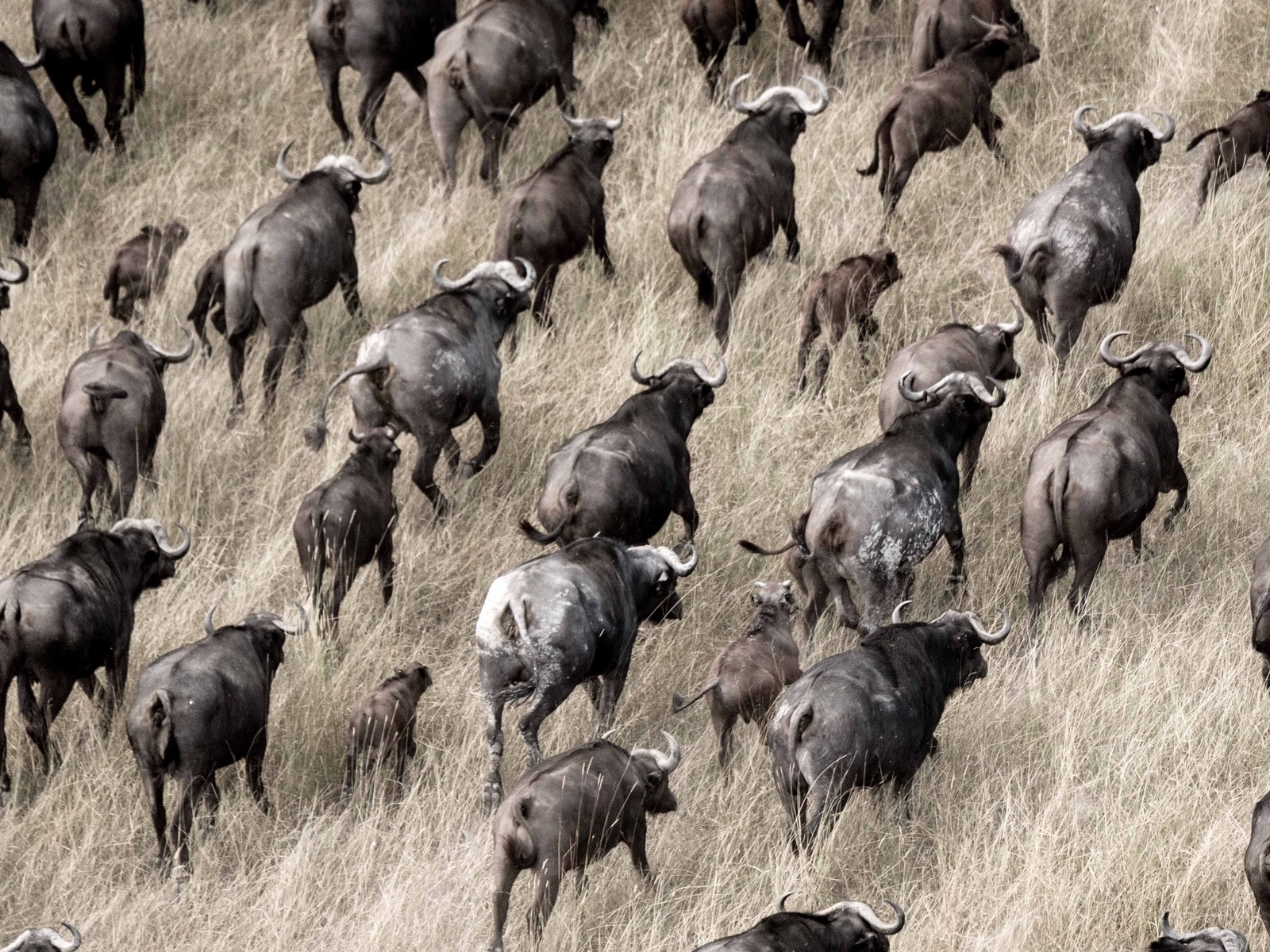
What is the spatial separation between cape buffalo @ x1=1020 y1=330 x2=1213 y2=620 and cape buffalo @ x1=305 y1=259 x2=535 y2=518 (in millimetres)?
2685

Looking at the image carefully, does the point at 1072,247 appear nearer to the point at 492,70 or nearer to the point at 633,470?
the point at 633,470

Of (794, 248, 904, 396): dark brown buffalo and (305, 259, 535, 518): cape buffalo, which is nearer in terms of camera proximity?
(305, 259, 535, 518): cape buffalo

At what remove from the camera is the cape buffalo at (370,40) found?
1216 cm

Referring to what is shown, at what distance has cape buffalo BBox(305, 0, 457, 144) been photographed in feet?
39.9

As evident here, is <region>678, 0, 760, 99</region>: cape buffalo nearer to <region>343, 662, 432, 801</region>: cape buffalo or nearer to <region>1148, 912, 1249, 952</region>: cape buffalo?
<region>343, 662, 432, 801</region>: cape buffalo

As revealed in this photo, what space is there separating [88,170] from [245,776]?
609cm

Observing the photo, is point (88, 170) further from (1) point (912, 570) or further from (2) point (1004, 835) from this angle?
(2) point (1004, 835)

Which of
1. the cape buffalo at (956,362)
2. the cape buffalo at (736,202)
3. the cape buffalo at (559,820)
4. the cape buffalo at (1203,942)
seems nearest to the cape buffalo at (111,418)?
the cape buffalo at (736,202)

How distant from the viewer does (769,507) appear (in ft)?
31.7

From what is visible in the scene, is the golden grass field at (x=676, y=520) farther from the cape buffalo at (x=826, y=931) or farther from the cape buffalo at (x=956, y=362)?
the cape buffalo at (x=826, y=931)

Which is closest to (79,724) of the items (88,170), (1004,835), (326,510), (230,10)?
(326,510)

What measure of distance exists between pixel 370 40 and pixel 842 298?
3.86 metres

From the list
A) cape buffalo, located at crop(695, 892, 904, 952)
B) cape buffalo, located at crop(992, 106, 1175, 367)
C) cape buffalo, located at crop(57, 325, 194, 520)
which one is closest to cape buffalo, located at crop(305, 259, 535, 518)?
cape buffalo, located at crop(57, 325, 194, 520)

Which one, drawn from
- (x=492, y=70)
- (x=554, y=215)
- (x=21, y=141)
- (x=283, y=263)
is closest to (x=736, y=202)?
(x=554, y=215)
